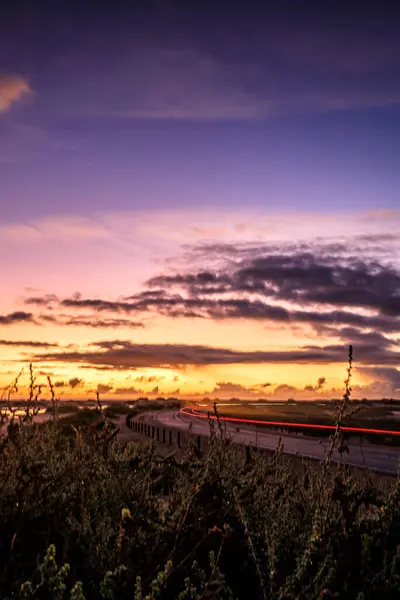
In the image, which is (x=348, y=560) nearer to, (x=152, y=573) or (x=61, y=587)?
(x=152, y=573)

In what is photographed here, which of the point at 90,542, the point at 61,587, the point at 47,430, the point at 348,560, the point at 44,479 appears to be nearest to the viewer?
the point at 61,587

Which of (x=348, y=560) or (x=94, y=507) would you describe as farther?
(x=94, y=507)

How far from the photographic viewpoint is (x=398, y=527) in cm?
488

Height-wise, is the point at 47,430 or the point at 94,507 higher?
the point at 47,430

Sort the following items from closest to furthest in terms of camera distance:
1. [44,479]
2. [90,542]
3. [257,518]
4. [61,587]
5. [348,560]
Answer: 1. [61,587]
2. [348,560]
3. [90,542]
4. [44,479]
5. [257,518]

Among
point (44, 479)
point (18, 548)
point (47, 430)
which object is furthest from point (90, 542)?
point (47, 430)

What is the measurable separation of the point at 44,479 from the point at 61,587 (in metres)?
1.92

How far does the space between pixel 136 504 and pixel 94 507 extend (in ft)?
1.95

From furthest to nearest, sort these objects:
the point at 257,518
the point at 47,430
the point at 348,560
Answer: the point at 47,430 → the point at 257,518 → the point at 348,560

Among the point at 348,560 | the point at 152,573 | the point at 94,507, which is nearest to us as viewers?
the point at 152,573

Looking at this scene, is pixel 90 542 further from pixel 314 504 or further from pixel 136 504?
pixel 314 504

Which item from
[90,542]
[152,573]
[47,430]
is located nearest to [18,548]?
[90,542]

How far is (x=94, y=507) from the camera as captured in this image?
6.18m

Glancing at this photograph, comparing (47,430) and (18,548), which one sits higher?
(47,430)
